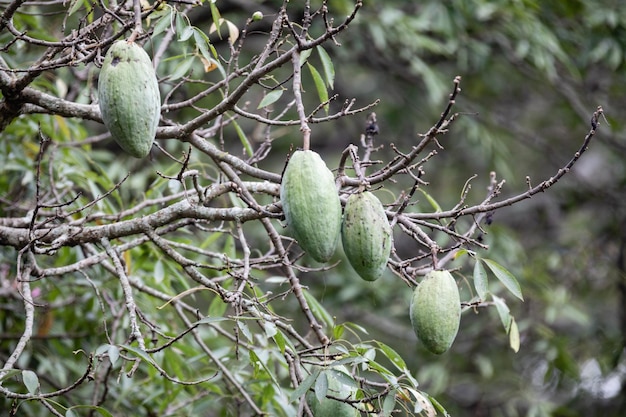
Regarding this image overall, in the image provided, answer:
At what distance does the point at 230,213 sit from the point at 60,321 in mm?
1615

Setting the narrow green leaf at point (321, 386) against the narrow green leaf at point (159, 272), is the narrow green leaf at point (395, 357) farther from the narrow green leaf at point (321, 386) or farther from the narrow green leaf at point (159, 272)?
the narrow green leaf at point (159, 272)

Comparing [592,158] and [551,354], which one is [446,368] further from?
[592,158]

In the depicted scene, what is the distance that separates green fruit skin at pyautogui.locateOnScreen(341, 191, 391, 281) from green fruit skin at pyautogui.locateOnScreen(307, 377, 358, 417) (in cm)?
29

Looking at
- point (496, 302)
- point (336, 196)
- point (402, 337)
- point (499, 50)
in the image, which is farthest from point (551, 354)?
point (336, 196)

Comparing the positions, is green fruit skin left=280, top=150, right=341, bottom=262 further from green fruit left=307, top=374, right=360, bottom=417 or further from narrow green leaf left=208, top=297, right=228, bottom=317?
narrow green leaf left=208, top=297, right=228, bottom=317

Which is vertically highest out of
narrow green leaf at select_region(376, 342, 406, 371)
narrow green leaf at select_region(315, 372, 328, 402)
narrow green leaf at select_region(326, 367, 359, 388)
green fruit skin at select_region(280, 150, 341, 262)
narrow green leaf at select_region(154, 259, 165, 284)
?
green fruit skin at select_region(280, 150, 341, 262)

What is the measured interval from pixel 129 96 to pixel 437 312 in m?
0.67

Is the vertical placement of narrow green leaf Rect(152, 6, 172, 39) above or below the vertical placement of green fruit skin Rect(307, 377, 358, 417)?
above

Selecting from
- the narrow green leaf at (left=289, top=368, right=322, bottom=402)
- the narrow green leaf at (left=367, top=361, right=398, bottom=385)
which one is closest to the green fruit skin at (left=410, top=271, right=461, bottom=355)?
the narrow green leaf at (left=367, top=361, right=398, bottom=385)

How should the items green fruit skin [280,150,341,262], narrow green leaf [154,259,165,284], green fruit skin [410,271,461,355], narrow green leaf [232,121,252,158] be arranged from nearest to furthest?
1. green fruit skin [280,150,341,262]
2. green fruit skin [410,271,461,355]
3. narrow green leaf [232,121,252,158]
4. narrow green leaf [154,259,165,284]

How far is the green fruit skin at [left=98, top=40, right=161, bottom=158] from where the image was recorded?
1347mm

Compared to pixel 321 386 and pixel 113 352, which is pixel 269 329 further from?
pixel 113 352

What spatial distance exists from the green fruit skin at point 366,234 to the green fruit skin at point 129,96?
0.39m

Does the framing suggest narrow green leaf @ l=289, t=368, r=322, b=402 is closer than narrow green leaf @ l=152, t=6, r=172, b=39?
Yes
